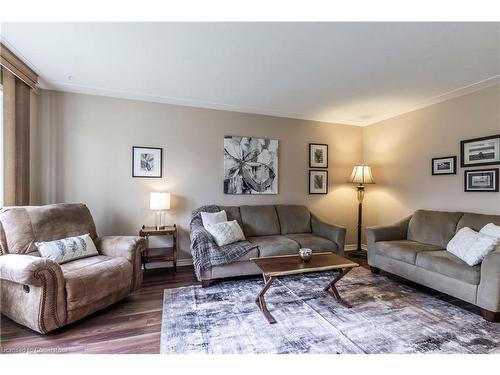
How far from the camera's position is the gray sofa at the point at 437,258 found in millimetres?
2062

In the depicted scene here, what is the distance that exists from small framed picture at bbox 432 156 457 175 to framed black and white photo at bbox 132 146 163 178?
3946mm

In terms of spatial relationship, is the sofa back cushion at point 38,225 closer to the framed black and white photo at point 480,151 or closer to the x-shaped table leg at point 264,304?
the x-shaped table leg at point 264,304

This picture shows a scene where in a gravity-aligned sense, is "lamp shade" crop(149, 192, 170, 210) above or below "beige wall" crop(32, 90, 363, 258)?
below

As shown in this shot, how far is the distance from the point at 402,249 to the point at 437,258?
0.39 m

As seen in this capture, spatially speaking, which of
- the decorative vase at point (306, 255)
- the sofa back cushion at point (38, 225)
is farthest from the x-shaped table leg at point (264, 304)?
the sofa back cushion at point (38, 225)

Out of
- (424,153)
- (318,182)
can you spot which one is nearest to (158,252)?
(318,182)

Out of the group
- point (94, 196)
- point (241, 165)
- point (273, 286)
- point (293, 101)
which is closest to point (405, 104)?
point (293, 101)

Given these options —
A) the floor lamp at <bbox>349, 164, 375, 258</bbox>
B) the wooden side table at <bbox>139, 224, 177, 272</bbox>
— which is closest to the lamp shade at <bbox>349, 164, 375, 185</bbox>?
the floor lamp at <bbox>349, 164, 375, 258</bbox>

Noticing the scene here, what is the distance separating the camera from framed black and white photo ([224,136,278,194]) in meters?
3.78

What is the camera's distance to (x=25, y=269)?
1672 mm

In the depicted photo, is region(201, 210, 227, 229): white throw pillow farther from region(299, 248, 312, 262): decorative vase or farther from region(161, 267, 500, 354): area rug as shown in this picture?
region(299, 248, 312, 262): decorative vase

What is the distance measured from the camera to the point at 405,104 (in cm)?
353

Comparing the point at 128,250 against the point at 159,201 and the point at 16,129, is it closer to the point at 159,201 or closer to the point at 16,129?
the point at 159,201

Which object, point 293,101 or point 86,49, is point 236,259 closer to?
point 293,101
